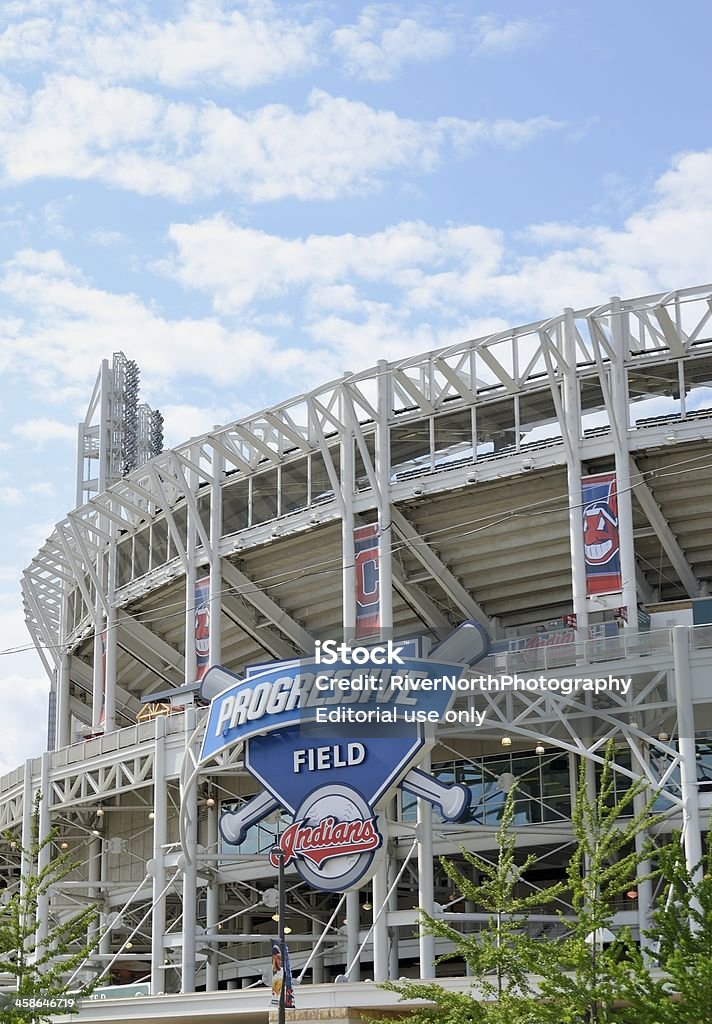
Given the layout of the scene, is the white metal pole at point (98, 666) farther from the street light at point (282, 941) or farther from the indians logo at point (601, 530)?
the street light at point (282, 941)

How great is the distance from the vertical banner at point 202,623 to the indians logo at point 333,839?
12.6 metres

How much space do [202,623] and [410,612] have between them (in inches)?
294

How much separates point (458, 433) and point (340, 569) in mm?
6967

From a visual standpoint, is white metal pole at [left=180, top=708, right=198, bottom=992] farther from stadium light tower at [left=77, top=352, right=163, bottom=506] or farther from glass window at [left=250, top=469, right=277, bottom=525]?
stadium light tower at [left=77, top=352, right=163, bottom=506]

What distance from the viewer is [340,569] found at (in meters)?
53.0

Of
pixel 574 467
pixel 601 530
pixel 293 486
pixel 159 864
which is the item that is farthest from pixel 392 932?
pixel 293 486

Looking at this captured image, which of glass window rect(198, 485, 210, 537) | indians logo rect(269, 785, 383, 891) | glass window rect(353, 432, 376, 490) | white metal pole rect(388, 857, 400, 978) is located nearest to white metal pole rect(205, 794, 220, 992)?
white metal pole rect(388, 857, 400, 978)

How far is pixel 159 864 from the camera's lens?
152 ft

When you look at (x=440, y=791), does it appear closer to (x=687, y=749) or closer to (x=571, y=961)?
(x=687, y=749)

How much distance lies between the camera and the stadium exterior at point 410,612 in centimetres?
4122

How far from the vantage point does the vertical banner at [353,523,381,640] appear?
157ft

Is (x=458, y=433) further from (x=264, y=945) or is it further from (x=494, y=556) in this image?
(x=264, y=945)

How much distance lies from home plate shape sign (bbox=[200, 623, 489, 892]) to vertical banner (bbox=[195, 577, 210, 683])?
10319 mm

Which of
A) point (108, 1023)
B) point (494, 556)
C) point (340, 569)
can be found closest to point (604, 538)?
point (494, 556)
